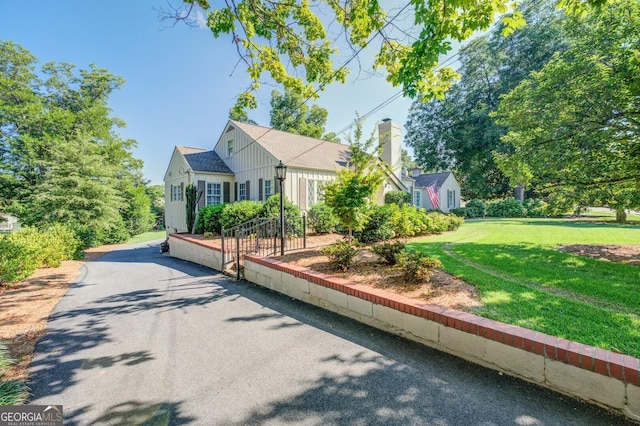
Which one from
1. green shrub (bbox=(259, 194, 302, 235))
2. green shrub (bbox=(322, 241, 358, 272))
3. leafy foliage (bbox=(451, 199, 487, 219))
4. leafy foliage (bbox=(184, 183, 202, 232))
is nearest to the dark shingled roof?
leafy foliage (bbox=(451, 199, 487, 219))

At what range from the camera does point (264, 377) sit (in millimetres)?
2844

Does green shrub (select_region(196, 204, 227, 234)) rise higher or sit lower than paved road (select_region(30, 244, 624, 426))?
higher

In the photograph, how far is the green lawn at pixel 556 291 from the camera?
9.46 feet

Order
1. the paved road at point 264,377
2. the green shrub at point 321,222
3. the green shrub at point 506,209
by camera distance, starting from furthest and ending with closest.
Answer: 1. the green shrub at point 506,209
2. the green shrub at point 321,222
3. the paved road at point 264,377

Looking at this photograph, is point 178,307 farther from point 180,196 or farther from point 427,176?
point 427,176

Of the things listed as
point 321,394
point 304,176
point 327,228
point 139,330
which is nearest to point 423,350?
point 321,394

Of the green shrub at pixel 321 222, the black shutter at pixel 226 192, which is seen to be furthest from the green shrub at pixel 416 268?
the black shutter at pixel 226 192

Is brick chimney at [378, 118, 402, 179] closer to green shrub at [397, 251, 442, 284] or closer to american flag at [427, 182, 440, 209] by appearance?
green shrub at [397, 251, 442, 284]

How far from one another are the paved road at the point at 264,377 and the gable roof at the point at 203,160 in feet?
36.0

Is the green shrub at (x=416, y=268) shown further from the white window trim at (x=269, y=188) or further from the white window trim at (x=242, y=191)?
the white window trim at (x=242, y=191)

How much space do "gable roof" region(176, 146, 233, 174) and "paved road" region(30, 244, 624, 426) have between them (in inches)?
433

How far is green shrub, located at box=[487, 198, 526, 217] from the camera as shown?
75.8 ft

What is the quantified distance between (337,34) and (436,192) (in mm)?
23176

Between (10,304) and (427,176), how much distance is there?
29766 millimetres
